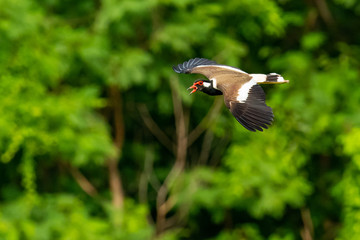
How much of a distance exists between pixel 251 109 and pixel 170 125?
24.4ft

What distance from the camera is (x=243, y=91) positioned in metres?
5.29

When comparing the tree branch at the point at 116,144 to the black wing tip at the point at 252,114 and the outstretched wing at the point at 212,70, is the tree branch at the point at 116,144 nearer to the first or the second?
the outstretched wing at the point at 212,70

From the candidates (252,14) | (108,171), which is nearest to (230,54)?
(252,14)

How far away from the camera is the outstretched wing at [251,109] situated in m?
4.95

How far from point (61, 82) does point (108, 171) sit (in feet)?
5.65

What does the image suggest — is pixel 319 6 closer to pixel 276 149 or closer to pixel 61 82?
pixel 276 149

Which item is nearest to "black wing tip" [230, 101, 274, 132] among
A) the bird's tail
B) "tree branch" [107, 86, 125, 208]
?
the bird's tail

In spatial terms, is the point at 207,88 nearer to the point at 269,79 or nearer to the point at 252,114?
the point at 269,79

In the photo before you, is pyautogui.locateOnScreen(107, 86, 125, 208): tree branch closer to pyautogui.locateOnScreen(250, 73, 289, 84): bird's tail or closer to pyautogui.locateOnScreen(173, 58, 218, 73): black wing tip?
pyautogui.locateOnScreen(173, 58, 218, 73): black wing tip

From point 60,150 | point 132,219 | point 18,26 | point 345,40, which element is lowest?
point 132,219

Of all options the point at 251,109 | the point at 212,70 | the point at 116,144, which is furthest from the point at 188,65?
the point at 116,144

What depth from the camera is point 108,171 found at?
1222cm

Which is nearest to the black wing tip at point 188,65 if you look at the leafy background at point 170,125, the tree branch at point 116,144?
the leafy background at point 170,125

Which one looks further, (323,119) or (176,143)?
(176,143)
